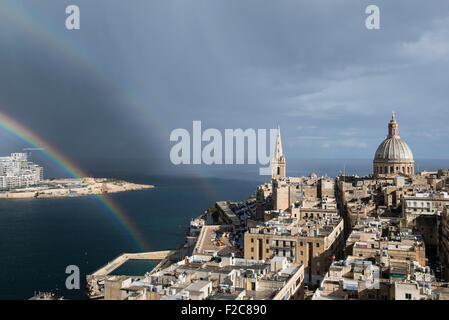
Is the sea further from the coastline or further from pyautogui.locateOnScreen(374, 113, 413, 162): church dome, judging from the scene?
pyautogui.locateOnScreen(374, 113, 413, 162): church dome

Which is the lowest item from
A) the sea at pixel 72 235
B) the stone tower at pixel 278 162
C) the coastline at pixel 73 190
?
the sea at pixel 72 235

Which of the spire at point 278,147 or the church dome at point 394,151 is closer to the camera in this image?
the church dome at point 394,151

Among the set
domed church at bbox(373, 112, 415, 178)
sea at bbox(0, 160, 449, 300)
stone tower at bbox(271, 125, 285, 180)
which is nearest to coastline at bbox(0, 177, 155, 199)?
sea at bbox(0, 160, 449, 300)

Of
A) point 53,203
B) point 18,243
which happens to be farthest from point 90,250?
point 53,203

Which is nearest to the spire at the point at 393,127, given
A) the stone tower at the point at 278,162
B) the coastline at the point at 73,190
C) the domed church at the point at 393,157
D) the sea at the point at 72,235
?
the domed church at the point at 393,157

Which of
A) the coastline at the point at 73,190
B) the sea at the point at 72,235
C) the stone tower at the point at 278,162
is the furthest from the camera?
the coastline at the point at 73,190

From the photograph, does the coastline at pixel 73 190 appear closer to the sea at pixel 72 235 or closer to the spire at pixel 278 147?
the sea at pixel 72 235

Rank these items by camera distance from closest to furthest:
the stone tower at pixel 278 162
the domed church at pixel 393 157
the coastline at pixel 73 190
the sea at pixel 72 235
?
the sea at pixel 72 235 < the domed church at pixel 393 157 < the stone tower at pixel 278 162 < the coastline at pixel 73 190
